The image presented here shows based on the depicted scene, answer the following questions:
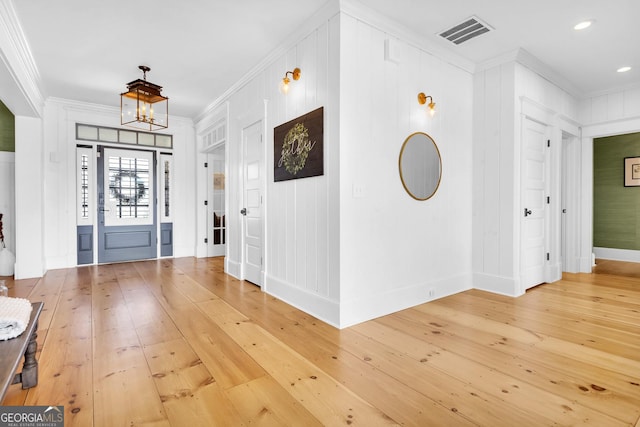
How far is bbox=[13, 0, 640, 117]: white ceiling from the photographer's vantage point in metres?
2.96

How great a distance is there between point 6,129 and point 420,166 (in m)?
6.39

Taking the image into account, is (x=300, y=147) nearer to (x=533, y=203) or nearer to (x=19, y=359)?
(x=19, y=359)

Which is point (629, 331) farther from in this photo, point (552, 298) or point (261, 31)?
point (261, 31)

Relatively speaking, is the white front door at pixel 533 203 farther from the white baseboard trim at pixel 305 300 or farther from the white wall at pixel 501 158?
the white baseboard trim at pixel 305 300

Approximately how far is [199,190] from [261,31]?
13.6ft

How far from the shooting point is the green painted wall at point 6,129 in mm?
5172

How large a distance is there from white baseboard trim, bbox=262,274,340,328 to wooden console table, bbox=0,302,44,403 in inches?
79.2

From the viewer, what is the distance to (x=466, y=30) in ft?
11.0

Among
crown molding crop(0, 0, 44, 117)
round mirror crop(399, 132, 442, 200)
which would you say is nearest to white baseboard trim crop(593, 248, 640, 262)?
round mirror crop(399, 132, 442, 200)

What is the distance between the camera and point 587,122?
516cm

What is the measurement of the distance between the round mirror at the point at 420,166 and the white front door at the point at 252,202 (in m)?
1.73

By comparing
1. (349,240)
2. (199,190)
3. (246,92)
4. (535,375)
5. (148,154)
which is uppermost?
(246,92)

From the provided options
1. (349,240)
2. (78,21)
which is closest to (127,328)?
(349,240)

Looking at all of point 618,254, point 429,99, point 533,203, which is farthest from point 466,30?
point 618,254
